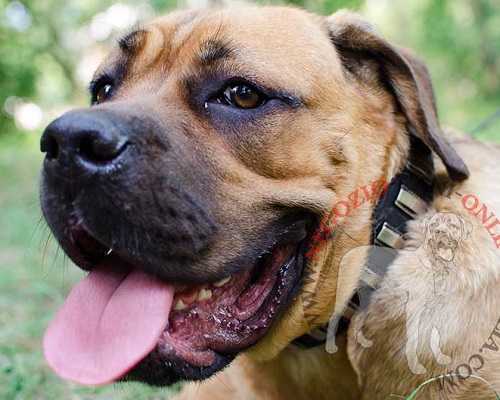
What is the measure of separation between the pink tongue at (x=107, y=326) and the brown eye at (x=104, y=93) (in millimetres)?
977

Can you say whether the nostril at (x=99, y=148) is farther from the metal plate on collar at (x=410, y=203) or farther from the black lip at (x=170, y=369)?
the metal plate on collar at (x=410, y=203)

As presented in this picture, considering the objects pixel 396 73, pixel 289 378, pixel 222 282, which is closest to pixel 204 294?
pixel 222 282

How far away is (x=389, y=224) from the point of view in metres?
2.76

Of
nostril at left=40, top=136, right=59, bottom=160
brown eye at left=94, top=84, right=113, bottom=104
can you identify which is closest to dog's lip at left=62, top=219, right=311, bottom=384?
nostril at left=40, top=136, right=59, bottom=160

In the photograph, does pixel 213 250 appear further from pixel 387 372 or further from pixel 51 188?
pixel 387 372

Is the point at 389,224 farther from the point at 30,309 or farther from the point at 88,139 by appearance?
the point at 30,309

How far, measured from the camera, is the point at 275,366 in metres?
3.04

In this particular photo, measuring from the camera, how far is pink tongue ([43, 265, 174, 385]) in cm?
227

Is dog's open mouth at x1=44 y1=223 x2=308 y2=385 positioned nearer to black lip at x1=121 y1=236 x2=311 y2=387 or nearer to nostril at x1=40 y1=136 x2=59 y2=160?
black lip at x1=121 y1=236 x2=311 y2=387

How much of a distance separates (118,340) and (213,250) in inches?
17.9

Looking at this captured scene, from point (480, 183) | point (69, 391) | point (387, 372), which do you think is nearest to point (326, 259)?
point (387, 372)

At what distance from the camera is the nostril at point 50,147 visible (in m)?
2.30

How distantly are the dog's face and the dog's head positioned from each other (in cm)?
23

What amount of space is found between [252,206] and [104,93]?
1.15 meters
